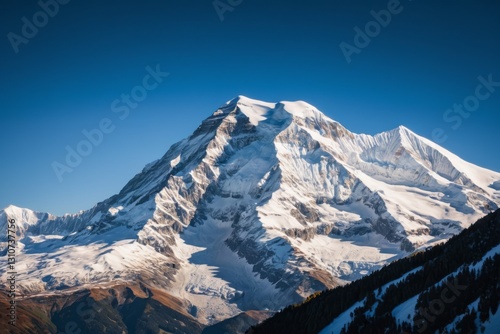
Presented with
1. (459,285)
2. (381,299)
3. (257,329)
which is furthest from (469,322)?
(257,329)

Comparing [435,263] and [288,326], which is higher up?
[435,263]

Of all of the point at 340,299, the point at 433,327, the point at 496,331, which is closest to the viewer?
the point at 496,331

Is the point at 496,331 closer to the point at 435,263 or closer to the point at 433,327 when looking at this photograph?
the point at 433,327

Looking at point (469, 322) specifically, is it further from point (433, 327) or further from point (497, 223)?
point (497, 223)

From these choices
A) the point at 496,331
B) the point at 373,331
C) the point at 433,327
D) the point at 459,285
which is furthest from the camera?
the point at 373,331

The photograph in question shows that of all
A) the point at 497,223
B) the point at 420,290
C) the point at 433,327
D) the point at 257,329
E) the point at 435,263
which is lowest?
the point at 257,329

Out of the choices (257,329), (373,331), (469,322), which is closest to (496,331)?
(469,322)

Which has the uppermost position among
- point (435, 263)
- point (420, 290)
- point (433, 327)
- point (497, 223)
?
point (497, 223)

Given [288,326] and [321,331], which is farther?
[288,326]

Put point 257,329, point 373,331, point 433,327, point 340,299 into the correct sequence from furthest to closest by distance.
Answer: point 257,329 < point 340,299 < point 373,331 < point 433,327
